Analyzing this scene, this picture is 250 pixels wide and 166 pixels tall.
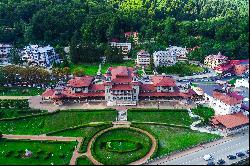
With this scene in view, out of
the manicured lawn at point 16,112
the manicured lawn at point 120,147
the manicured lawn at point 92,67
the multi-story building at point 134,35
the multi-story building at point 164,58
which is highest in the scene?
the multi-story building at point 134,35

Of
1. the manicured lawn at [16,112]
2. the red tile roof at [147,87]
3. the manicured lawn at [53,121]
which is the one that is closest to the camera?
the manicured lawn at [53,121]

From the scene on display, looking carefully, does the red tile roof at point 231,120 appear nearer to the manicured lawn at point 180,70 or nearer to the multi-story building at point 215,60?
the manicured lawn at point 180,70

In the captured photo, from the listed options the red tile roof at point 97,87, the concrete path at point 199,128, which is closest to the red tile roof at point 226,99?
the concrete path at point 199,128

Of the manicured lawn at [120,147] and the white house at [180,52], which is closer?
the manicured lawn at [120,147]

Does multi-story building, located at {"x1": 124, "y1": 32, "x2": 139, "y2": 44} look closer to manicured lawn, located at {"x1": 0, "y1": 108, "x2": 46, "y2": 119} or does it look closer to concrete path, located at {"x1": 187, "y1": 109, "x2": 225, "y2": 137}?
concrete path, located at {"x1": 187, "y1": 109, "x2": 225, "y2": 137}

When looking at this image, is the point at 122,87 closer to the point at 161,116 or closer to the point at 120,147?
the point at 161,116

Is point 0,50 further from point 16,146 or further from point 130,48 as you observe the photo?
point 16,146
